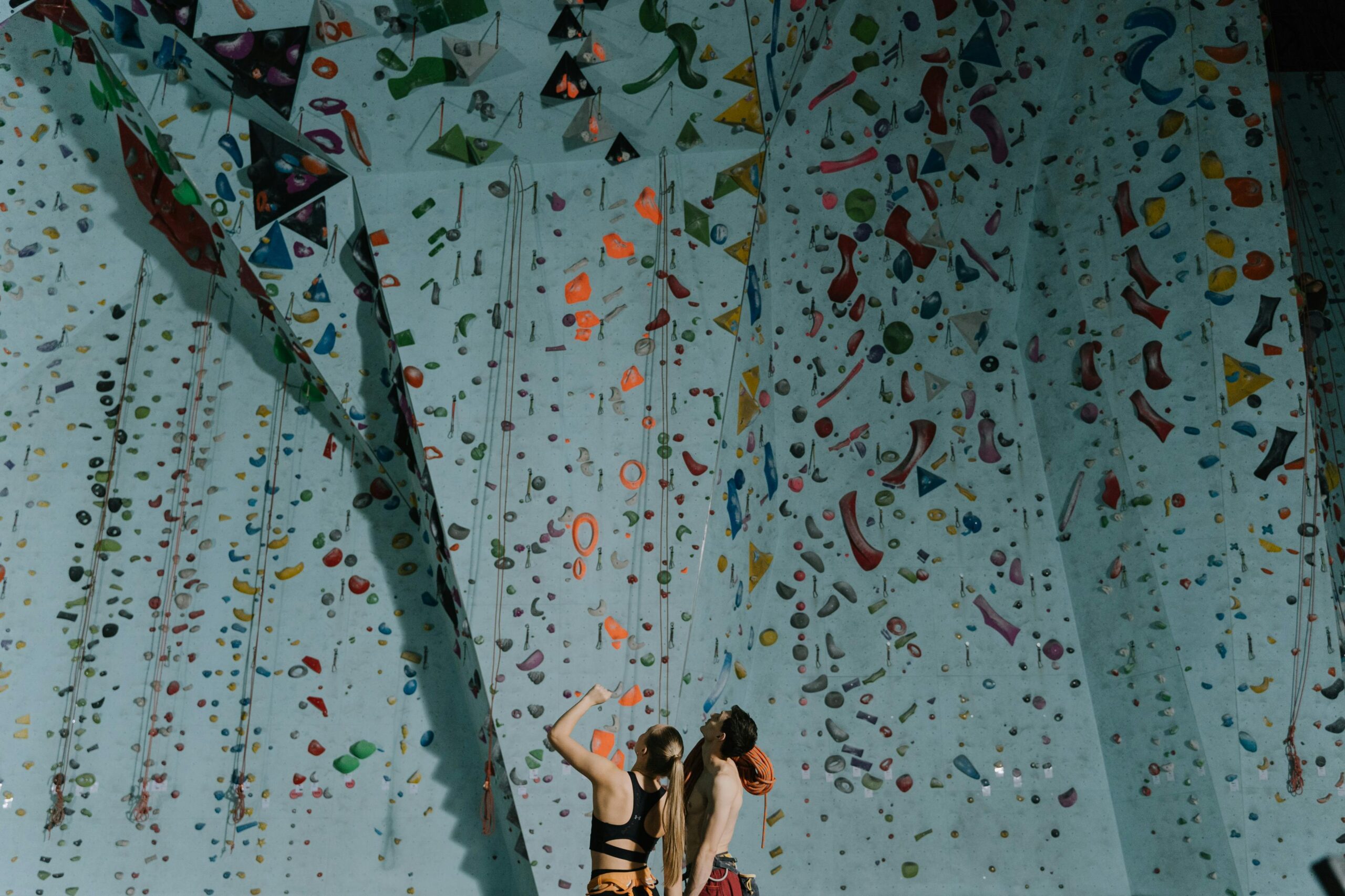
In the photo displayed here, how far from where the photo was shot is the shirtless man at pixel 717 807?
3037 mm

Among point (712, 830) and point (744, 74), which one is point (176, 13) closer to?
point (744, 74)

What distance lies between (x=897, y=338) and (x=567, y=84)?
249cm

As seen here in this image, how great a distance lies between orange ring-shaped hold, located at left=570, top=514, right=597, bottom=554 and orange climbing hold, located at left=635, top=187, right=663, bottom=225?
182cm

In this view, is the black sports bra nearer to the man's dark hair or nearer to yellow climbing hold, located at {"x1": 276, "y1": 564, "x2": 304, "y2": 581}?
the man's dark hair

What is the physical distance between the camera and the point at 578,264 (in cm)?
641

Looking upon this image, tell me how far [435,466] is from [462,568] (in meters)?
0.61

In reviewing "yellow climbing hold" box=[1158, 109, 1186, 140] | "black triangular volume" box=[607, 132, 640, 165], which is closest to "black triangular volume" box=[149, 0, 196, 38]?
"black triangular volume" box=[607, 132, 640, 165]

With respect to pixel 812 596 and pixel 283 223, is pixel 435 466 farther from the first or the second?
pixel 812 596

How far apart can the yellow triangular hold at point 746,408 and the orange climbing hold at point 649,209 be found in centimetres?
113

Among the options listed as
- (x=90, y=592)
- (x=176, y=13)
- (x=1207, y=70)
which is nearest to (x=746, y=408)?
(x=1207, y=70)

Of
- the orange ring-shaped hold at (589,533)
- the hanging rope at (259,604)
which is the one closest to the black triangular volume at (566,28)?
the hanging rope at (259,604)

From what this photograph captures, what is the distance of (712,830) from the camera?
9.99 feet

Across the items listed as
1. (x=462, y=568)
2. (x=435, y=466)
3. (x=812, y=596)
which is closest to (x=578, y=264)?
(x=435, y=466)

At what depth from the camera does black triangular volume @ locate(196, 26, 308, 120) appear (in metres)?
5.99
